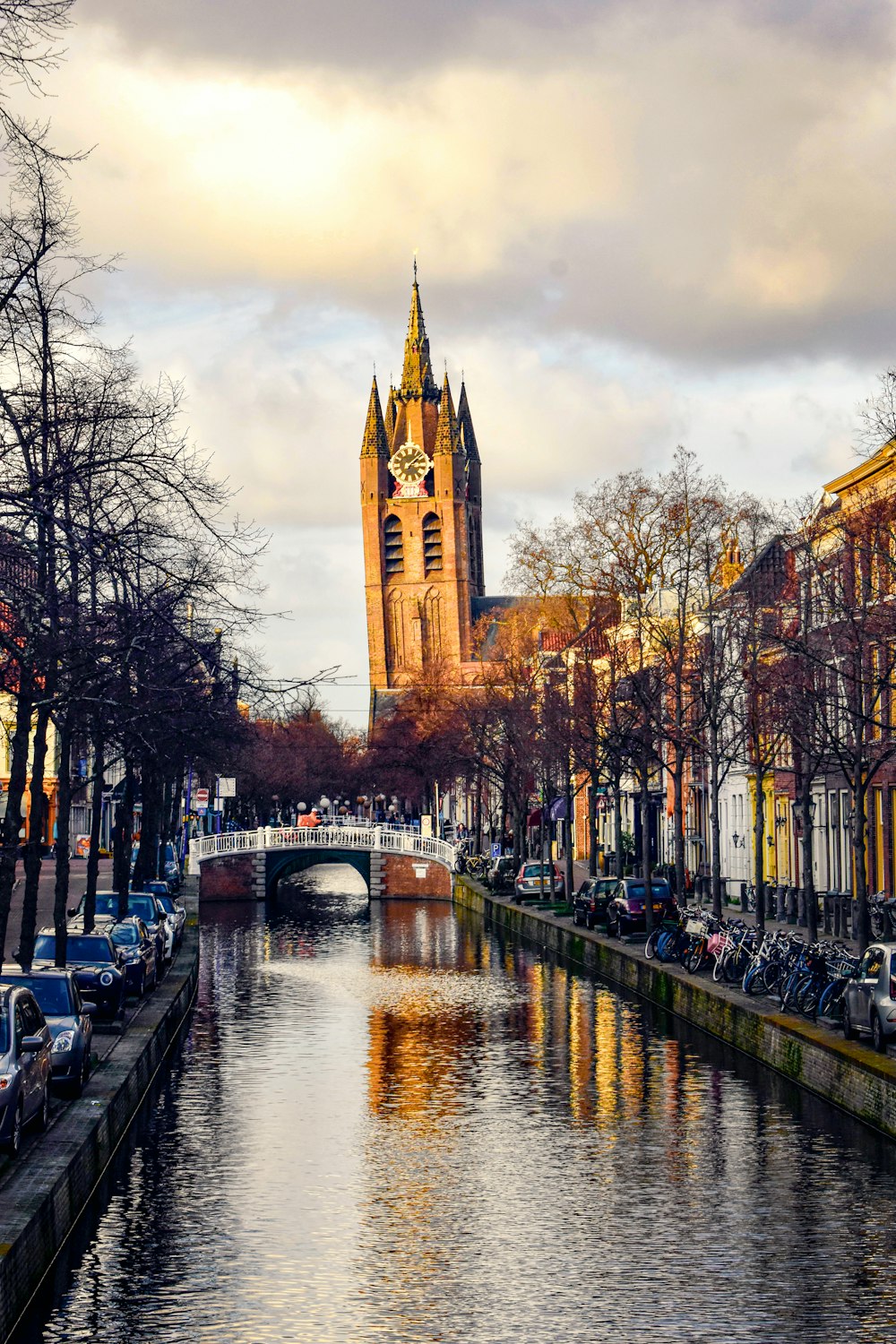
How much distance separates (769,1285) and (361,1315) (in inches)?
141

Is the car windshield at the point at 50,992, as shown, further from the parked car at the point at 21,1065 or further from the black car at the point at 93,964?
the black car at the point at 93,964

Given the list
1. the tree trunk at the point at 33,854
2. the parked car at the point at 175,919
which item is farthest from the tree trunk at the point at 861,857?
the parked car at the point at 175,919

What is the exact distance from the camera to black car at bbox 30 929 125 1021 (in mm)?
33844

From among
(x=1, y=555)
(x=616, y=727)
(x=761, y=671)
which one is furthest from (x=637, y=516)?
(x=1, y=555)

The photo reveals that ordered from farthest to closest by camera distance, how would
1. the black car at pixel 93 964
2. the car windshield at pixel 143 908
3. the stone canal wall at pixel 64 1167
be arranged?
the car windshield at pixel 143 908 → the black car at pixel 93 964 → the stone canal wall at pixel 64 1167

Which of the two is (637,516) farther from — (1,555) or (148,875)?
(1,555)

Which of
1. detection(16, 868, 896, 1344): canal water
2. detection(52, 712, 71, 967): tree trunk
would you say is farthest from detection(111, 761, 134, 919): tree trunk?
detection(16, 868, 896, 1344): canal water

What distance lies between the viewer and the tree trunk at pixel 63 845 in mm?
35062

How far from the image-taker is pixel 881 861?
54406mm

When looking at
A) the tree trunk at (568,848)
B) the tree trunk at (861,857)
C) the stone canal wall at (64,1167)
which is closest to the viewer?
the stone canal wall at (64,1167)

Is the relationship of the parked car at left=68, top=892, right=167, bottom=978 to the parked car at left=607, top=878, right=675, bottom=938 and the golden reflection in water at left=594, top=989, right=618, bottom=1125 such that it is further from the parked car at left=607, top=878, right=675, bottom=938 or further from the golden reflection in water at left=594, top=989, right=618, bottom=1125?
the parked car at left=607, top=878, right=675, bottom=938

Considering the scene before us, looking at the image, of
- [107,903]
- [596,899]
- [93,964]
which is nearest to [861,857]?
[93,964]

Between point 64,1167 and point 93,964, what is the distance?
16269mm

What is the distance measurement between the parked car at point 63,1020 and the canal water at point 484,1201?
4.20 ft
